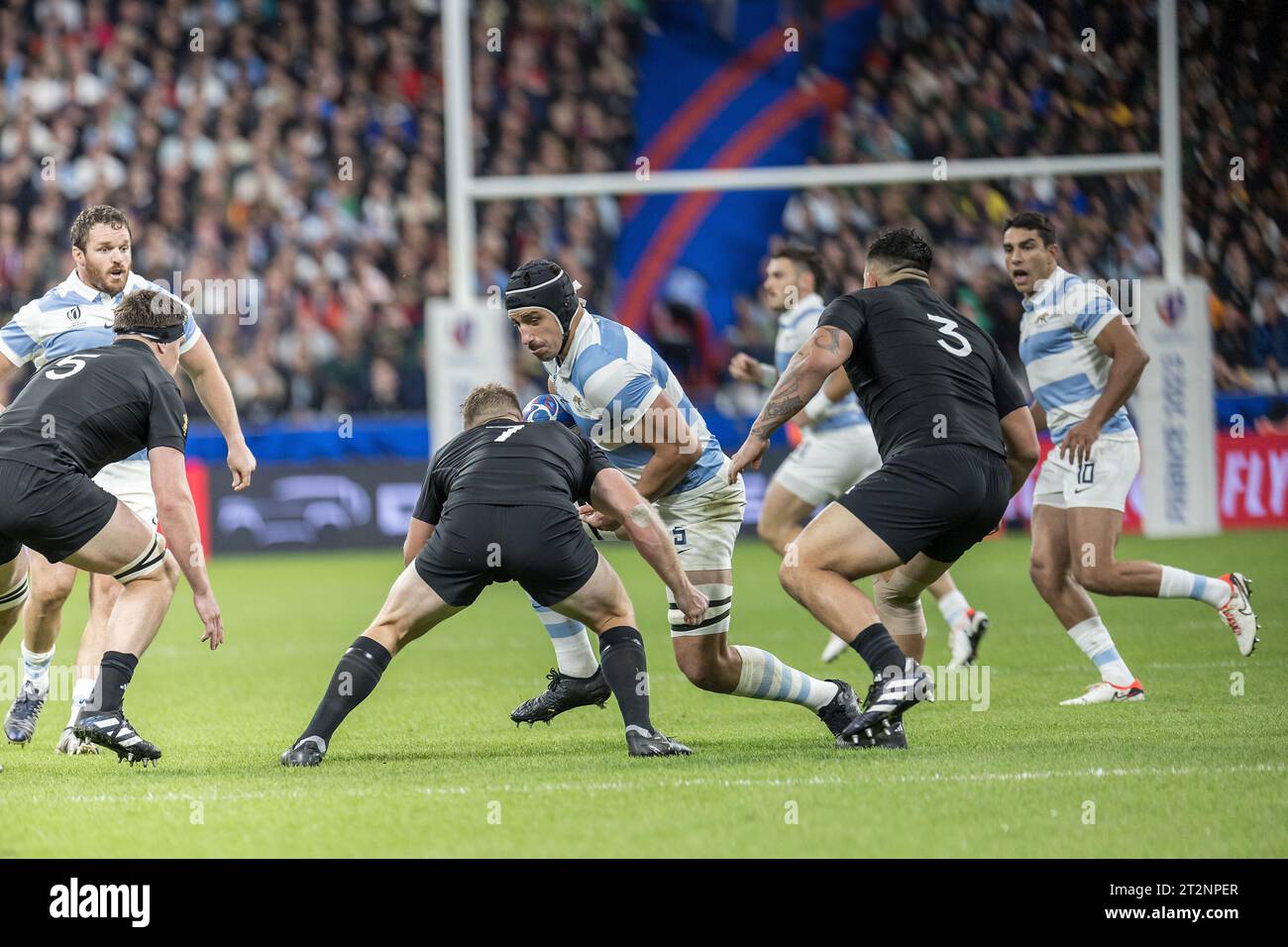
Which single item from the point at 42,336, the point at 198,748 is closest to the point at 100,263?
the point at 42,336

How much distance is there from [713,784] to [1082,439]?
3.00 meters

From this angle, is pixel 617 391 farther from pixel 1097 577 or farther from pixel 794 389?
pixel 1097 577

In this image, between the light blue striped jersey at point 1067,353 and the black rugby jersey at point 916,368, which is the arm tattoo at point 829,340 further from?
the light blue striped jersey at point 1067,353

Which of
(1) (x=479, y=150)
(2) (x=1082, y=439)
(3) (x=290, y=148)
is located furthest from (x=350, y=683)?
(3) (x=290, y=148)

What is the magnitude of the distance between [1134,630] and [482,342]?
8.11 metres

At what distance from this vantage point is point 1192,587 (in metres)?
8.75

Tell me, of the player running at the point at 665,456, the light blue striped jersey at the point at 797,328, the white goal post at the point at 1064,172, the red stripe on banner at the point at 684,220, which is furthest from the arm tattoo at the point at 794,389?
the red stripe on banner at the point at 684,220

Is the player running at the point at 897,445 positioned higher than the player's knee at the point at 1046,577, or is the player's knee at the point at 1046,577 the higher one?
the player running at the point at 897,445

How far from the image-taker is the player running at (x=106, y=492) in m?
6.75

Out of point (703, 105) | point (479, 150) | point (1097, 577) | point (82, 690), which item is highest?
point (703, 105)

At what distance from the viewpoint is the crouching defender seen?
267 inches

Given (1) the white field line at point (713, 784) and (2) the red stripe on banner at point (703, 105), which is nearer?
(1) the white field line at point (713, 784)

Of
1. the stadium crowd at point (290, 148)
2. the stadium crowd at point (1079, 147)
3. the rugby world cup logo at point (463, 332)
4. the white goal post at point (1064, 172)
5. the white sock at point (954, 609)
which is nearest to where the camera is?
the white sock at point (954, 609)

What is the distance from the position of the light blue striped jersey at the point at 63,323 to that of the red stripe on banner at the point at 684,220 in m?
15.0
